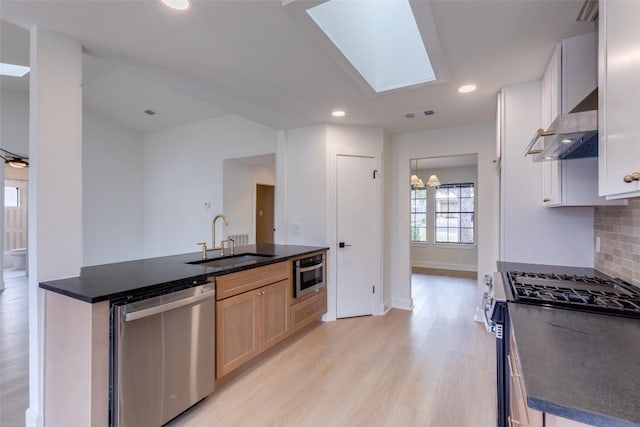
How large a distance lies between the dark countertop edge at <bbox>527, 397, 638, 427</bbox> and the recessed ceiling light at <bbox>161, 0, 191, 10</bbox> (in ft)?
7.10

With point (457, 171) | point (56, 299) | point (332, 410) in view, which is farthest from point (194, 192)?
point (457, 171)

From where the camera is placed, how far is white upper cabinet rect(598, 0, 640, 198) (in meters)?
0.94

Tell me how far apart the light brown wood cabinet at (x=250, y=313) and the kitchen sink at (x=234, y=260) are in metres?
0.17

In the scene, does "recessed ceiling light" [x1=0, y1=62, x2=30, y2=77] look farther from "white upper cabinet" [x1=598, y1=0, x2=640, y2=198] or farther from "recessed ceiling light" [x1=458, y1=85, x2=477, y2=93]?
Result: "white upper cabinet" [x1=598, y1=0, x2=640, y2=198]

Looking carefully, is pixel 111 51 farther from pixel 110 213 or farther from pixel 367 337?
pixel 110 213

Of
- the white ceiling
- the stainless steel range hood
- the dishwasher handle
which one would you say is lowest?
the dishwasher handle

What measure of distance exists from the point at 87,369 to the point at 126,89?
4.81 metres

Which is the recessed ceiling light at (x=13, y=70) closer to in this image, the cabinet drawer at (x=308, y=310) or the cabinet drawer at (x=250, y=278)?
the cabinet drawer at (x=250, y=278)

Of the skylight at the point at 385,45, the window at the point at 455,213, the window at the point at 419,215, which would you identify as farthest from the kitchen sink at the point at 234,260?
the window at the point at 455,213

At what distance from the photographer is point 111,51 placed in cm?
204

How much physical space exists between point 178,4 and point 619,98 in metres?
2.03

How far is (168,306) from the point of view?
1.74 m

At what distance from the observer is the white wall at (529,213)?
2253 mm

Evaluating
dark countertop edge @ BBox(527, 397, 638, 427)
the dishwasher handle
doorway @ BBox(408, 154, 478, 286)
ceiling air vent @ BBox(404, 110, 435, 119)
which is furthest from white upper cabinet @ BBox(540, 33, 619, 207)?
doorway @ BBox(408, 154, 478, 286)
